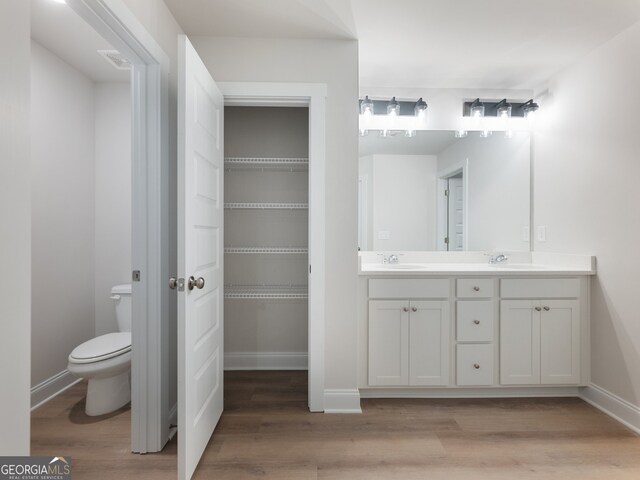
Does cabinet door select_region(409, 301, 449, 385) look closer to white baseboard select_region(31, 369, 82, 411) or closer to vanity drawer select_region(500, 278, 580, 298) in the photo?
vanity drawer select_region(500, 278, 580, 298)

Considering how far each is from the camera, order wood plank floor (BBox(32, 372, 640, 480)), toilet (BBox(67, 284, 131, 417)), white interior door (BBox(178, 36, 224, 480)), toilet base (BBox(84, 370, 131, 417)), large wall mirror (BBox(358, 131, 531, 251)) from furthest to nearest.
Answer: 1. large wall mirror (BBox(358, 131, 531, 251))
2. toilet base (BBox(84, 370, 131, 417))
3. toilet (BBox(67, 284, 131, 417))
4. wood plank floor (BBox(32, 372, 640, 480))
5. white interior door (BBox(178, 36, 224, 480))

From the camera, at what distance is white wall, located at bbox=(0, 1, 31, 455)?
97 cm

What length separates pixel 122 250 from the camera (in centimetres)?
301

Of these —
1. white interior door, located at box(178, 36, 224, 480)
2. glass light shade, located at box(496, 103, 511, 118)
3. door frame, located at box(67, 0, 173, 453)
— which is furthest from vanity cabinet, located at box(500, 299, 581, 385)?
door frame, located at box(67, 0, 173, 453)

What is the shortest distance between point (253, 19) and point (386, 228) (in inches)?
70.0

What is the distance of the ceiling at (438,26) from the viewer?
2.00 metres

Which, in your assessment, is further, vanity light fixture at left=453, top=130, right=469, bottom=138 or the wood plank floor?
vanity light fixture at left=453, top=130, right=469, bottom=138

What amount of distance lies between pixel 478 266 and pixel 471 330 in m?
0.63

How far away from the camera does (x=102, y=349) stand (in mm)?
2223

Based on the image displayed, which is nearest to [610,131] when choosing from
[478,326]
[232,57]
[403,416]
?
[478,326]

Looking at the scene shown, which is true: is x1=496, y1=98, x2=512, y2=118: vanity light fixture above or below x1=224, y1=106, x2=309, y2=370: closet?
above

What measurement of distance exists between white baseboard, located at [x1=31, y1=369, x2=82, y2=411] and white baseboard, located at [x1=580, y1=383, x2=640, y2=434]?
3.81 meters

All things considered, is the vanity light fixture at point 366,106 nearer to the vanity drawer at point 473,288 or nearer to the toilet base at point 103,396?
the vanity drawer at point 473,288

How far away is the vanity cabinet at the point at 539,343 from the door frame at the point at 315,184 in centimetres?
129
